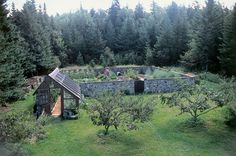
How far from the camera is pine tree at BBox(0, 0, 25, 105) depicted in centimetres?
1917

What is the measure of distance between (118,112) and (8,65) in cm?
968

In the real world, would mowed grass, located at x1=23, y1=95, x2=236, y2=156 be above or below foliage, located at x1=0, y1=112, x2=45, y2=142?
below

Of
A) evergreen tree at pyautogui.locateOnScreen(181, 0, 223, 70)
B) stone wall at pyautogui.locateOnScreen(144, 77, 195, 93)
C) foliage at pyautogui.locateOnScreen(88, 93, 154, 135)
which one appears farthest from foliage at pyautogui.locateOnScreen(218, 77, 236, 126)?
evergreen tree at pyautogui.locateOnScreen(181, 0, 223, 70)

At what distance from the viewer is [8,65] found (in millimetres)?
19953

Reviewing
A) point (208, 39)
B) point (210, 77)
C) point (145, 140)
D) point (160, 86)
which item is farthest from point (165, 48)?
point (145, 140)

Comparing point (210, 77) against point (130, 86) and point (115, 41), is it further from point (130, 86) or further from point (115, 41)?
point (115, 41)

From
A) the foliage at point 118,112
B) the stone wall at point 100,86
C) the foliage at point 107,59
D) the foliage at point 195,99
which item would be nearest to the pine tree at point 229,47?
the stone wall at point 100,86

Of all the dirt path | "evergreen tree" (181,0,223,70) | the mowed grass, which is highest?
"evergreen tree" (181,0,223,70)

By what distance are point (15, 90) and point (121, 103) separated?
425 inches

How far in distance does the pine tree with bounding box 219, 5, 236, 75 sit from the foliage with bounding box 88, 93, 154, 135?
52.2 feet

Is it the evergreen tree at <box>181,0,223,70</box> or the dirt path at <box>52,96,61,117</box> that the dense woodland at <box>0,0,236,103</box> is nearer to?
the evergreen tree at <box>181,0,223,70</box>

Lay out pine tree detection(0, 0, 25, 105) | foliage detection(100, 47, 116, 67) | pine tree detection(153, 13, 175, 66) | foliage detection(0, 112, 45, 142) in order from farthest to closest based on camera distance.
Answer: foliage detection(100, 47, 116, 67) < pine tree detection(153, 13, 175, 66) < pine tree detection(0, 0, 25, 105) < foliage detection(0, 112, 45, 142)

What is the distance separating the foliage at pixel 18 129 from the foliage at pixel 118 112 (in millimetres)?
2457

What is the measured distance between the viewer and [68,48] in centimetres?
4434
